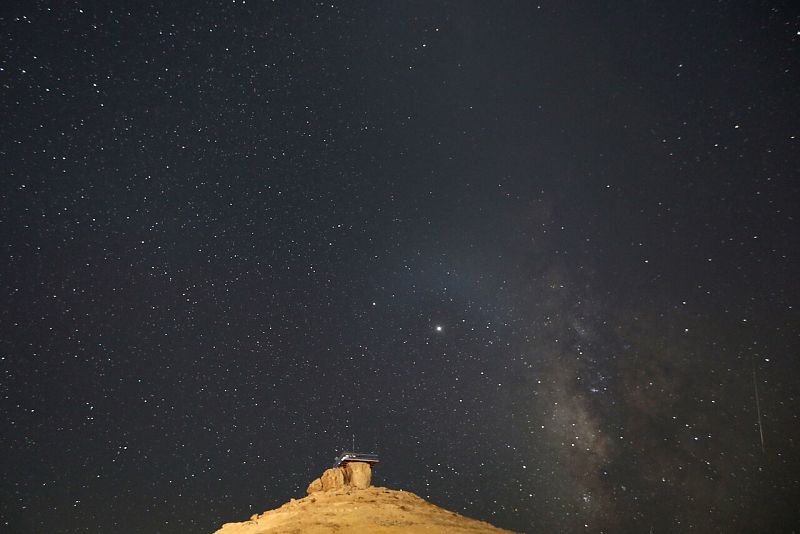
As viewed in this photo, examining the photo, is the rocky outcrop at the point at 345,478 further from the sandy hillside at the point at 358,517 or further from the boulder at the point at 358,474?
the sandy hillside at the point at 358,517

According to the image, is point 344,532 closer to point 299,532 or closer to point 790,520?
point 299,532

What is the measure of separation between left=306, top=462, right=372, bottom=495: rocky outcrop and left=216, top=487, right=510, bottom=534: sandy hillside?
8.74 feet

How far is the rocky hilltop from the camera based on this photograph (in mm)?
22281

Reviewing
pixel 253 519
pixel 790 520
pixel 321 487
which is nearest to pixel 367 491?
pixel 321 487

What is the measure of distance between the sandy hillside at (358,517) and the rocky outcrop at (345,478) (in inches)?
105

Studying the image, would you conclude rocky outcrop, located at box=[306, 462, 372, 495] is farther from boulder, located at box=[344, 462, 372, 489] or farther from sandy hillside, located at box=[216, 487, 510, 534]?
sandy hillside, located at box=[216, 487, 510, 534]

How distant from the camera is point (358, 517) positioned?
77.5 feet

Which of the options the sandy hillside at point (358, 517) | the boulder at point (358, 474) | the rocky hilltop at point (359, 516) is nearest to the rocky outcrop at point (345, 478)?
the boulder at point (358, 474)

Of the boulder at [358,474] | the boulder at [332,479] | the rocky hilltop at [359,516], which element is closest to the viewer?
the rocky hilltop at [359,516]

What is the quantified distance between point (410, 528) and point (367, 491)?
908 centimetres

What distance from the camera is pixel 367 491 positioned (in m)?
30.7

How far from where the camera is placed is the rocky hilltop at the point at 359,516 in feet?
73.1

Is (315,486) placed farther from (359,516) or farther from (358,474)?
(359,516)

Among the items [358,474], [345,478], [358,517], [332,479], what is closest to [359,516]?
[358,517]
